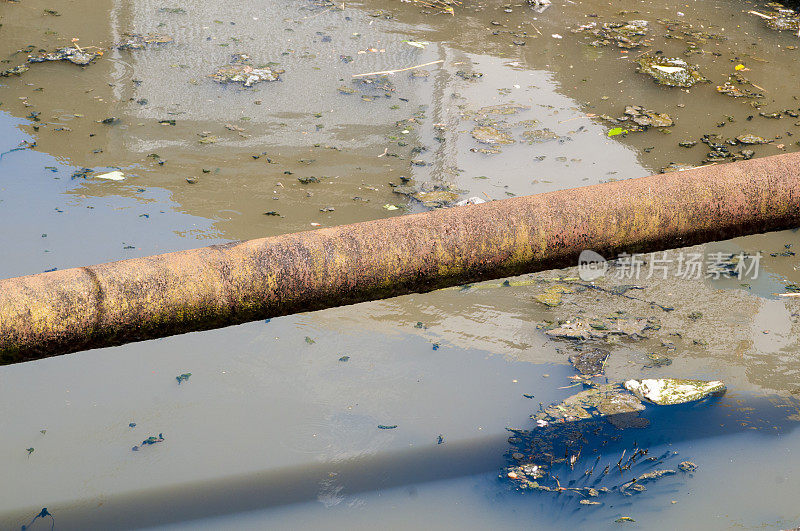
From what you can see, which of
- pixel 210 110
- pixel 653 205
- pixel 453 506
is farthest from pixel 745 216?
pixel 210 110

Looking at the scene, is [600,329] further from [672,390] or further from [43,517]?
[43,517]

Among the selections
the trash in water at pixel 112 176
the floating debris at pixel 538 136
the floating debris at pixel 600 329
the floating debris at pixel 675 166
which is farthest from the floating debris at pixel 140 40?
the floating debris at pixel 600 329

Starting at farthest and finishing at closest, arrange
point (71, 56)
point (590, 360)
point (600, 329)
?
1. point (71, 56)
2. point (600, 329)
3. point (590, 360)

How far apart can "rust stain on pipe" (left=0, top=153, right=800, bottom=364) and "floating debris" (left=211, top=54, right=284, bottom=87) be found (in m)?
2.96

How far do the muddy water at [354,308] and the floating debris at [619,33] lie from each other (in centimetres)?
26

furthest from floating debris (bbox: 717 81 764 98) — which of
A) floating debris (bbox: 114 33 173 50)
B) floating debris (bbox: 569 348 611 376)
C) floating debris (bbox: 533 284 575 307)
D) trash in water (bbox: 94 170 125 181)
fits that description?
floating debris (bbox: 114 33 173 50)

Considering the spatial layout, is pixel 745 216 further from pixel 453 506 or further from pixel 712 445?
pixel 453 506

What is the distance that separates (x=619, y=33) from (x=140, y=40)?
3615 millimetres

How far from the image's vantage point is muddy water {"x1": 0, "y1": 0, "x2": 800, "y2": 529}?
193 cm

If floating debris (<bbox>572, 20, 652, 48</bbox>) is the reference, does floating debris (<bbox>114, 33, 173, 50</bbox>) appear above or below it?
below

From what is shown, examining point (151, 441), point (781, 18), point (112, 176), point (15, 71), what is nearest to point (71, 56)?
point (15, 71)

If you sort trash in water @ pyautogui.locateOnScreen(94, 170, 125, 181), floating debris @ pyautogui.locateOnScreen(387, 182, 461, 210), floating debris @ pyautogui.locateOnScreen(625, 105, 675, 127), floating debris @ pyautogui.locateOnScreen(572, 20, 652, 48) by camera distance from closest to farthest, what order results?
floating debris @ pyautogui.locateOnScreen(387, 182, 461, 210)
trash in water @ pyautogui.locateOnScreen(94, 170, 125, 181)
floating debris @ pyautogui.locateOnScreen(625, 105, 675, 127)
floating debris @ pyautogui.locateOnScreen(572, 20, 652, 48)

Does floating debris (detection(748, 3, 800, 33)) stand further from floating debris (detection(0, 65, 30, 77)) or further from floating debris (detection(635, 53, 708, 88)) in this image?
floating debris (detection(0, 65, 30, 77))

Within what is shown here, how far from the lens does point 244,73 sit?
421 centimetres
